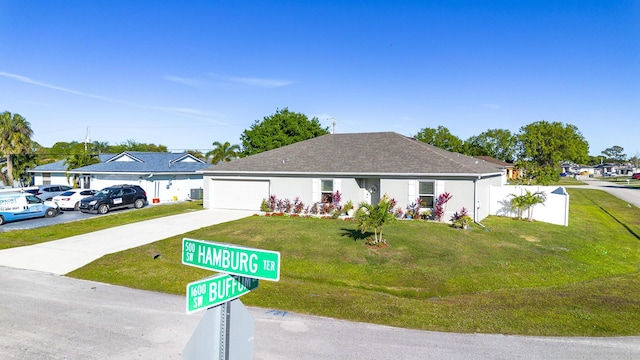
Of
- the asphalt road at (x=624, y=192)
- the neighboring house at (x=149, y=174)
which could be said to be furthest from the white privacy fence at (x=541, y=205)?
the neighboring house at (x=149, y=174)

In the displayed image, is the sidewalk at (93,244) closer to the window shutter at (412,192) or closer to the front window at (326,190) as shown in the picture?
the front window at (326,190)

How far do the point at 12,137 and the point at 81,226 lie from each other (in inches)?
920

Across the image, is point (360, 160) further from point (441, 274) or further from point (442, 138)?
point (442, 138)

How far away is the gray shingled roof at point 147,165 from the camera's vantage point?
101ft

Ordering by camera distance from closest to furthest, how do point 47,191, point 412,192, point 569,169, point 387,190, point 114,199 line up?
1. point 412,192
2. point 387,190
3. point 114,199
4. point 47,191
5. point 569,169

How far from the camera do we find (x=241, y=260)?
346 cm

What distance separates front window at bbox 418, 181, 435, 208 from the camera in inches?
817

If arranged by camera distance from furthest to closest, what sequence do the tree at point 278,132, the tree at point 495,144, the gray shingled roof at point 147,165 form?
the tree at point 495,144
the tree at point 278,132
the gray shingled roof at point 147,165

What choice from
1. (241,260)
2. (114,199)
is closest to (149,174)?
(114,199)

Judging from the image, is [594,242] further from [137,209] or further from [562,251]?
[137,209]

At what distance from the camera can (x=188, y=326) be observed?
7844 mm

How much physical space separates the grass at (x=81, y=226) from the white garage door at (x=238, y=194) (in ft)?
5.32

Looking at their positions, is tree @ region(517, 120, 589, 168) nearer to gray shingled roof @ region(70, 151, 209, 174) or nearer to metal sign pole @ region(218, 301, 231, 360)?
gray shingled roof @ region(70, 151, 209, 174)

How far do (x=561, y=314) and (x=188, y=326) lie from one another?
7893mm
